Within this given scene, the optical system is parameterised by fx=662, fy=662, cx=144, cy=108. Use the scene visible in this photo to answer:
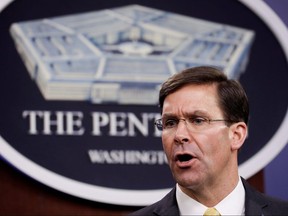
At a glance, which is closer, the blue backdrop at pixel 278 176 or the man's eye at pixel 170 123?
the man's eye at pixel 170 123

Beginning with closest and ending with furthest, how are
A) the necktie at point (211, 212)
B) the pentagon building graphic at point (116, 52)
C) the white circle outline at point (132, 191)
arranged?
the necktie at point (211, 212) → the white circle outline at point (132, 191) → the pentagon building graphic at point (116, 52)

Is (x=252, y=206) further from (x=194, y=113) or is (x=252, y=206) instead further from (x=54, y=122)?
(x=54, y=122)

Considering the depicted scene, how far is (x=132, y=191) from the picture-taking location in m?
1.95

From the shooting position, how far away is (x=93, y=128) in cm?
195

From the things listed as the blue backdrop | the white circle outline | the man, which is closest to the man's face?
the man

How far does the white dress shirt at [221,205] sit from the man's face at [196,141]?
0.11ft

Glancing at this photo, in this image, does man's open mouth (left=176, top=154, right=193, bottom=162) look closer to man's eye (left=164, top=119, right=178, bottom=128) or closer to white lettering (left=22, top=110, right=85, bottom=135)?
man's eye (left=164, top=119, right=178, bottom=128)

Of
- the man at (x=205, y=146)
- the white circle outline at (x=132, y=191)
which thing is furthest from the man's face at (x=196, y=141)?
the white circle outline at (x=132, y=191)

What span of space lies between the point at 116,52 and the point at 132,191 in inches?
16.7

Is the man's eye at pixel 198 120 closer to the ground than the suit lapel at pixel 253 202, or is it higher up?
higher up

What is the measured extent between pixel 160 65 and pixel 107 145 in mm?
301

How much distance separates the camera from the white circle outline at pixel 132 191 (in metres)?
1.85

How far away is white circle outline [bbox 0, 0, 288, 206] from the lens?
1.85m

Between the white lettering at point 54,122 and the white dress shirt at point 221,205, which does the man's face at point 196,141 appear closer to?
the white dress shirt at point 221,205
